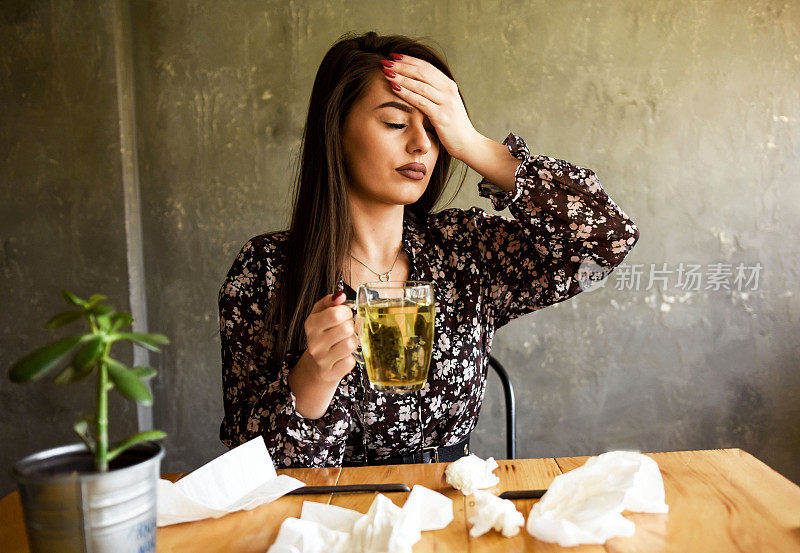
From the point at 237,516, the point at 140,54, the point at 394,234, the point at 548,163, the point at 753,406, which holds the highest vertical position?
the point at 140,54

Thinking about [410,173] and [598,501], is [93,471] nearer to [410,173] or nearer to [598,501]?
[598,501]

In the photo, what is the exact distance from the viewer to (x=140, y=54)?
9.96 ft

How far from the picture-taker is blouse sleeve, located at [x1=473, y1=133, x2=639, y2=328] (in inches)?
64.6

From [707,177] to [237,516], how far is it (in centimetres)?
284

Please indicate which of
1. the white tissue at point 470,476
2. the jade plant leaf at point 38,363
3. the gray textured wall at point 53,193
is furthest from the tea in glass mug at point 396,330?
the gray textured wall at point 53,193

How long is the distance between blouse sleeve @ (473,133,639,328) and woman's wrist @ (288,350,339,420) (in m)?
0.67

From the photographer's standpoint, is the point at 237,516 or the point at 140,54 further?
the point at 140,54

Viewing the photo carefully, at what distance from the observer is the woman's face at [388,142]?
165cm

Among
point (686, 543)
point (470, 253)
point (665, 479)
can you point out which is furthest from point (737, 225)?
point (686, 543)

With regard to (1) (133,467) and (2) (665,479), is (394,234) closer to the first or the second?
(2) (665,479)

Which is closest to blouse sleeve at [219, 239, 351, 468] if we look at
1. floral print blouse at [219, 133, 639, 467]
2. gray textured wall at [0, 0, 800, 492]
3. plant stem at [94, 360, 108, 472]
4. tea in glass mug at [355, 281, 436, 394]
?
floral print blouse at [219, 133, 639, 467]

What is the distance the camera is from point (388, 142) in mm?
1651

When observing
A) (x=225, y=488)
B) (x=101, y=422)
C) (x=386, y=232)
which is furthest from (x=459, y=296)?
(x=101, y=422)

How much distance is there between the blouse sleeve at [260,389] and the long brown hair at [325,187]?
0.06 m
